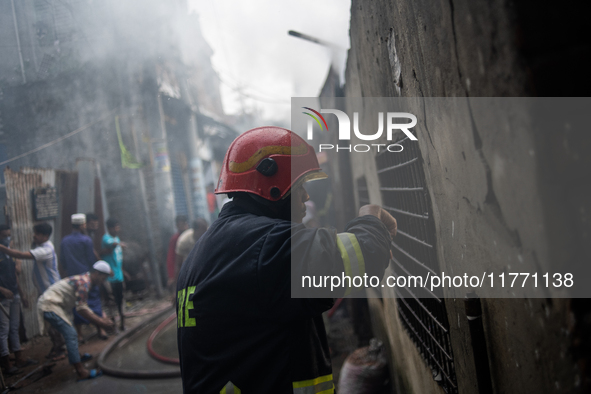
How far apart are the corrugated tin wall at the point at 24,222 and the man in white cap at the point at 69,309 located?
31 centimetres

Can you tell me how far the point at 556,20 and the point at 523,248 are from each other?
→ 0.52 m

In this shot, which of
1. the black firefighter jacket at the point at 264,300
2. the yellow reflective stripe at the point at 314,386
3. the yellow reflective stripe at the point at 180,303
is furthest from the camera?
the yellow reflective stripe at the point at 180,303

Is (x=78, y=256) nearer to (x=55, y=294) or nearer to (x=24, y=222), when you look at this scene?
(x=24, y=222)

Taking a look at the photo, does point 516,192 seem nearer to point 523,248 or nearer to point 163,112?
point 523,248

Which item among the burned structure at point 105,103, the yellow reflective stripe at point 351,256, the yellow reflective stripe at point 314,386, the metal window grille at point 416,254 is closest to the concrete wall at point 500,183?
the metal window grille at point 416,254

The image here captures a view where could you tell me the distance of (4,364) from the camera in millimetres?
4867

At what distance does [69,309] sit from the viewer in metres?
5.15

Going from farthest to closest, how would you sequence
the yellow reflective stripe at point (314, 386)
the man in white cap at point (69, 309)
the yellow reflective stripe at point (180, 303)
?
the man in white cap at point (69, 309)
the yellow reflective stripe at point (180, 303)
the yellow reflective stripe at point (314, 386)

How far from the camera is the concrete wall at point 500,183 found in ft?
2.43

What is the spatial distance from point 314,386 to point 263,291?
53 cm

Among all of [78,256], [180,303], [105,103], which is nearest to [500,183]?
[180,303]

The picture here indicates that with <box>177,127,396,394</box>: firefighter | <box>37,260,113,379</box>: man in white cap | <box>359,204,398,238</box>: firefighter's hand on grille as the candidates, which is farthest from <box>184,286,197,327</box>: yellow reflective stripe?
<box>37,260,113,379</box>: man in white cap

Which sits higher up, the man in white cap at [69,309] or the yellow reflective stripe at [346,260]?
the yellow reflective stripe at [346,260]

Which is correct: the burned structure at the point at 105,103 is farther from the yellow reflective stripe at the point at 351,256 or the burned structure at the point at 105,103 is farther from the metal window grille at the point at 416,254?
the yellow reflective stripe at the point at 351,256
